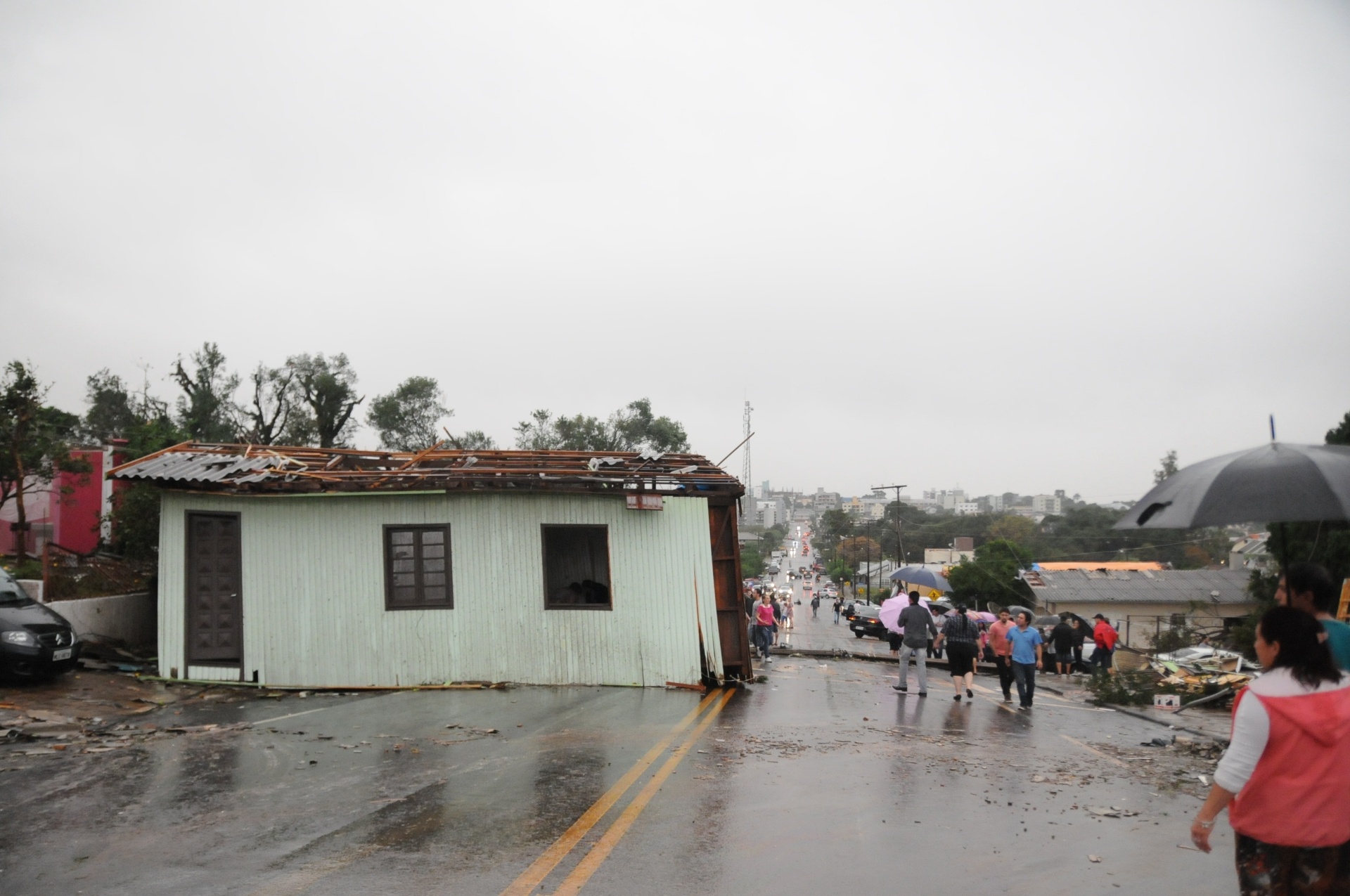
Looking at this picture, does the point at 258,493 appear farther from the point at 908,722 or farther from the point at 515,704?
the point at 908,722

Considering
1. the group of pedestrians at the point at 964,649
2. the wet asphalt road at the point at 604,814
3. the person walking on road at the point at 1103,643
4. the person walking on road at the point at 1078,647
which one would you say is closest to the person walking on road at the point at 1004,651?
the group of pedestrians at the point at 964,649

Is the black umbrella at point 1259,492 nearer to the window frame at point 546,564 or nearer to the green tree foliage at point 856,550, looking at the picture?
the window frame at point 546,564

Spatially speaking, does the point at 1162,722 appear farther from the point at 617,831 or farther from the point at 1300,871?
the point at 1300,871

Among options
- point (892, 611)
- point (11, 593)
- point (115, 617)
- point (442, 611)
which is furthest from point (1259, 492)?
point (892, 611)

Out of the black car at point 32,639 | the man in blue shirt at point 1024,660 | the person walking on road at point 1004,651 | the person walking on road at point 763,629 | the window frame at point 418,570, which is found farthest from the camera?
the person walking on road at point 763,629

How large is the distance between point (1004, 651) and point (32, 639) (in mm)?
14207

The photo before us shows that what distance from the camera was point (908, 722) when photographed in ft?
39.6

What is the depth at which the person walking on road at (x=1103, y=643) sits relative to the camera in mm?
20984

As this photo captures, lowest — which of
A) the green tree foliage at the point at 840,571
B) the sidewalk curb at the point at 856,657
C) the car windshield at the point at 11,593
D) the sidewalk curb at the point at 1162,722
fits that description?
the green tree foliage at the point at 840,571

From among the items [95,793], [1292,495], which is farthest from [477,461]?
[1292,495]

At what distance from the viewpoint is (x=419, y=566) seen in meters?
14.9

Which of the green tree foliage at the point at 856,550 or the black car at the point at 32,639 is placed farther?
the green tree foliage at the point at 856,550

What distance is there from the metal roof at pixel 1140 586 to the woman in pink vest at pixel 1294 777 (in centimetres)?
5185

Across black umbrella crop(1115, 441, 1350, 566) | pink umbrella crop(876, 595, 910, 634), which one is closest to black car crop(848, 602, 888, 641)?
pink umbrella crop(876, 595, 910, 634)
